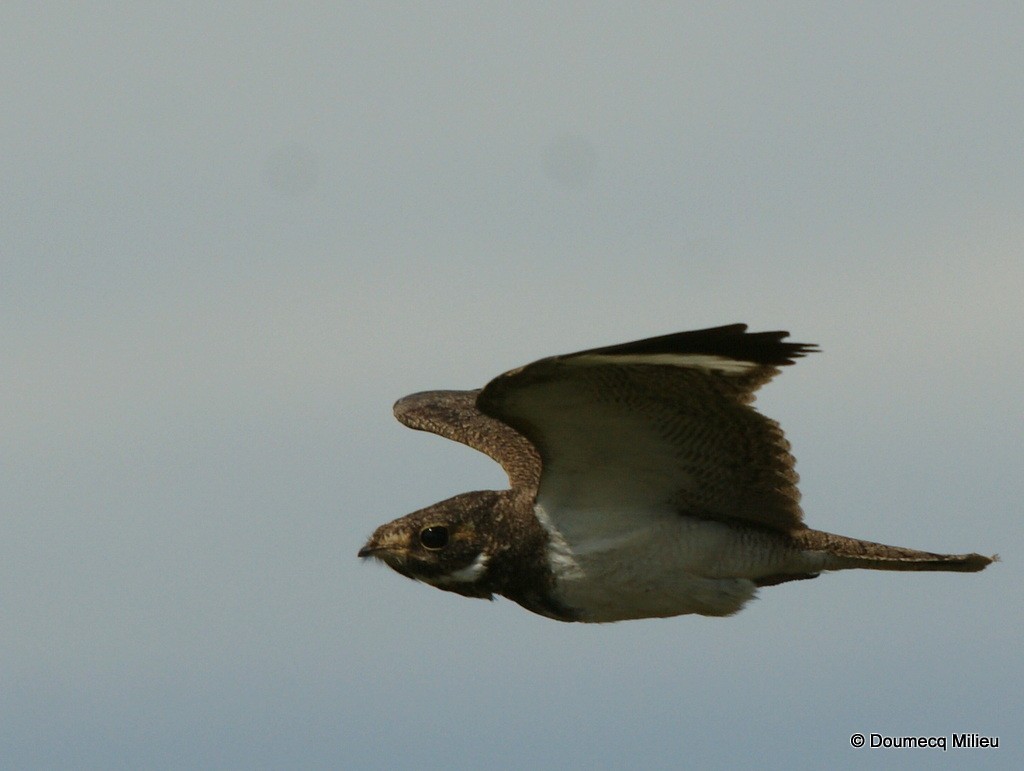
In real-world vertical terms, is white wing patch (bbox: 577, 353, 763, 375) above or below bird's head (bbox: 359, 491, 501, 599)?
above

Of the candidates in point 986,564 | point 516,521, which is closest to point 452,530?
point 516,521

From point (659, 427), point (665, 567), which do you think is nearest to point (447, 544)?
point (665, 567)

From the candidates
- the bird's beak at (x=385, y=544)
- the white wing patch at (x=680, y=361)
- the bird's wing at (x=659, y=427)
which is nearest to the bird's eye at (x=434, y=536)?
the bird's beak at (x=385, y=544)

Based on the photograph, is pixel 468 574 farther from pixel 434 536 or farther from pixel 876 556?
pixel 876 556

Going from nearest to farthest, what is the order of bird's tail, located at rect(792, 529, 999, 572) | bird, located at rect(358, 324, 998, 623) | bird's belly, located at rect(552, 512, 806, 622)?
bird, located at rect(358, 324, 998, 623) < bird's belly, located at rect(552, 512, 806, 622) < bird's tail, located at rect(792, 529, 999, 572)

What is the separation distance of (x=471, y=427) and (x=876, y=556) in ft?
11.2

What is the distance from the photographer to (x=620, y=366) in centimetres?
1126

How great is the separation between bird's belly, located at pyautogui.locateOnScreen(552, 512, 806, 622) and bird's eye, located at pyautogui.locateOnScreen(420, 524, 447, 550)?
70 cm

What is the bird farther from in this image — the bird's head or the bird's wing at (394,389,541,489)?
the bird's wing at (394,389,541,489)

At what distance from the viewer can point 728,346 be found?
11.2 meters

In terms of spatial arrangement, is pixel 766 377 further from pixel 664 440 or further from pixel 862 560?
pixel 862 560

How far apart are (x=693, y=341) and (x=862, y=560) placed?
7.85ft

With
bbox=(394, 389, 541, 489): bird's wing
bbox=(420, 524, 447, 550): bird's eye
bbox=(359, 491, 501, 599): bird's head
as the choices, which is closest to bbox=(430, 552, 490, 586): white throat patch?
bbox=(359, 491, 501, 599): bird's head

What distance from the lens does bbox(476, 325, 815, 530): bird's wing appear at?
441 inches
